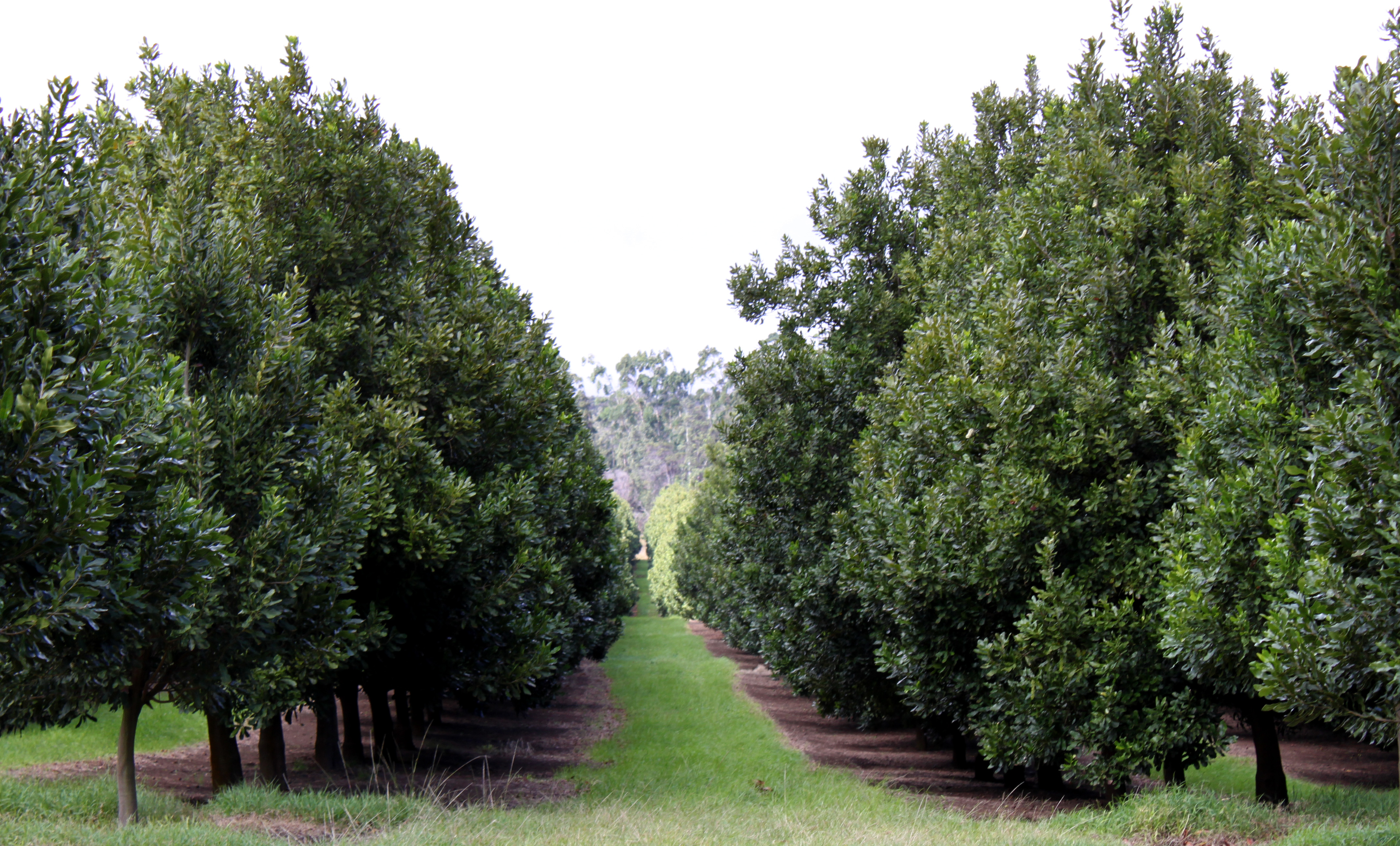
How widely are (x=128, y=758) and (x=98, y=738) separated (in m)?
11.1

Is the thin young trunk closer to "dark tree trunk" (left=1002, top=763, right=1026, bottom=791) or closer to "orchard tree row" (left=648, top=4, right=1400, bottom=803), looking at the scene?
"orchard tree row" (left=648, top=4, right=1400, bottom=803)

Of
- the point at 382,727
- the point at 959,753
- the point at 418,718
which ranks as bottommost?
the point at 959,753

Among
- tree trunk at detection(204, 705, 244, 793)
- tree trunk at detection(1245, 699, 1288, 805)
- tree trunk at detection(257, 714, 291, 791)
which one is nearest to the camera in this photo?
tree trunk at detection(1245, 699, 1288, 805)

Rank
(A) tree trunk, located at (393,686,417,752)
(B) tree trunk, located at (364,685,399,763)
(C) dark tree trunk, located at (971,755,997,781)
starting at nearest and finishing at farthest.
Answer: (B) tree trunk, located at (364,685,399,763) → (C) dark tree trunk, located at (971,755,997,781) → (A) tree trunk, located at (393,686,417,752)

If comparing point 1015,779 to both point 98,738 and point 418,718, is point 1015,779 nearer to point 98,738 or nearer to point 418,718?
point 418,718

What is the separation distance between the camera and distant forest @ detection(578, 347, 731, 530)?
427 ft

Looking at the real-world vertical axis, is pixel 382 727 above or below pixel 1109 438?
below

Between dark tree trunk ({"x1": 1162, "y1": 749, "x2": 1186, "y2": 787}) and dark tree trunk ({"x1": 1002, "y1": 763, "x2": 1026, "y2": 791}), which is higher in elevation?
dark tree trunk ({"x1": 1162, "y1": 749, "x2": 1186, "y2": 787})

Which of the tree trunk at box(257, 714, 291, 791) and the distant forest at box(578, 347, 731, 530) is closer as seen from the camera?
the tree trunk at box(257, 714, 291, 791)

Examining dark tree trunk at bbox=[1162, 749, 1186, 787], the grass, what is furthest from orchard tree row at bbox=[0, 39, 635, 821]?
dark tree trunk at bbox=[1162, 749, 1186, 787]

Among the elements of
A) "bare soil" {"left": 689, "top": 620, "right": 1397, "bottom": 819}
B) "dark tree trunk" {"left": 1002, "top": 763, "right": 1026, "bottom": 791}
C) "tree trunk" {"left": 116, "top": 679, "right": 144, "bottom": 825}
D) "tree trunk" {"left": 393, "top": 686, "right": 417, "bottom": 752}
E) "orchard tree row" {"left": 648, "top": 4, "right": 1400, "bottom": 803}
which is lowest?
"bare soil" {"left": 689, "top": 620, "right": 1397, "bottom": 819}

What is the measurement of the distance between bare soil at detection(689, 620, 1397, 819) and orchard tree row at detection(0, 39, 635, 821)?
767cm

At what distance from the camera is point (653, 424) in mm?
133500

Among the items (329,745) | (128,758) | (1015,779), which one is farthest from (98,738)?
(1015,779)
